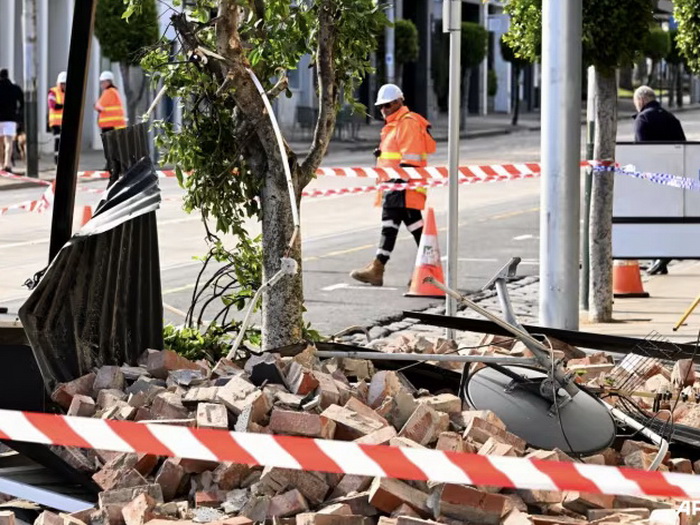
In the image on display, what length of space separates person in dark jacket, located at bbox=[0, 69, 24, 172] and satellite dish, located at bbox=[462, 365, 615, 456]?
23614 mm

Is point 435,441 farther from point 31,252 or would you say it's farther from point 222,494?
point 31,252

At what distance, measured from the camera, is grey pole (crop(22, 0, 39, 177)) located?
28.6 m

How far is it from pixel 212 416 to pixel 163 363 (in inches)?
32.9

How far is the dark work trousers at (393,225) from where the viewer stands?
14.5m

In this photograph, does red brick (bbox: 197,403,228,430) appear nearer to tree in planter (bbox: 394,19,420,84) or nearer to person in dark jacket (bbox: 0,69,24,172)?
person in dark jacket (bbox: 0,69,24,172)

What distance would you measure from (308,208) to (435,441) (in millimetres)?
16421

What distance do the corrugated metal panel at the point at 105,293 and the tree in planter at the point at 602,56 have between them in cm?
532

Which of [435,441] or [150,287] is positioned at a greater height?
[150,287]

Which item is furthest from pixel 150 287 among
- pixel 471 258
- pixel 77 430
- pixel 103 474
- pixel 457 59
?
pixel 471 258

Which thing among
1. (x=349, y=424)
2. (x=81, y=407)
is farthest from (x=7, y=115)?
(x=349, y=424)

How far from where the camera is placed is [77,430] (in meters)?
5.00

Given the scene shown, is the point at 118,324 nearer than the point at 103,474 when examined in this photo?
No

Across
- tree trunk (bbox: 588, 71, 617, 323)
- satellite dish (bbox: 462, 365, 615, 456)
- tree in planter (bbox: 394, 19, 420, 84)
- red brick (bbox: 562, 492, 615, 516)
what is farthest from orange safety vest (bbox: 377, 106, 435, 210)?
→ tree in planter (bbox: 394, 19, 420, 84)

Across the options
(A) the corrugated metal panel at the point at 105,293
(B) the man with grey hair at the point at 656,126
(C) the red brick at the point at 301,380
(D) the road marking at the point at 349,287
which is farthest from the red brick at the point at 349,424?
(B) the man with grey hair at the point at 656,126
